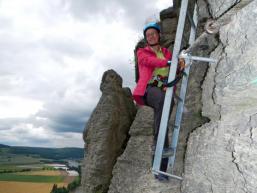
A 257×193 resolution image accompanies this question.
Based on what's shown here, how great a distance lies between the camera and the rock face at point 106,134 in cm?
1213

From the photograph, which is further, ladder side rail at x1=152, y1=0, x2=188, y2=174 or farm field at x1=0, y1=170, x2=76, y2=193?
farm field at x1=0, y1=170, x2=76, y2=193

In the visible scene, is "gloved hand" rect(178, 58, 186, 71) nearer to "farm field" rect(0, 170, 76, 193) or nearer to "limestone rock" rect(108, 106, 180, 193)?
"limestone rock" rect(108, 106, 180, 193)

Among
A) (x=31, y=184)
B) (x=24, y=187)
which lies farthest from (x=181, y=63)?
(x=31, y=184)

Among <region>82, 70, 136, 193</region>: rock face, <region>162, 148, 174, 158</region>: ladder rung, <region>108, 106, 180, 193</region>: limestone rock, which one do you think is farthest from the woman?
<region>82, 70, 136, 193</region>: rock face

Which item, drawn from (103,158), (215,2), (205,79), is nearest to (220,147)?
(205,79)

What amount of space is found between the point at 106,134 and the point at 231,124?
860 centimetres

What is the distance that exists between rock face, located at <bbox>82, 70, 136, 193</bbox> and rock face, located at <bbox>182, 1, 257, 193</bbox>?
290 inches

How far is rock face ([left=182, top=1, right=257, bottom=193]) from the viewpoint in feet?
13.5

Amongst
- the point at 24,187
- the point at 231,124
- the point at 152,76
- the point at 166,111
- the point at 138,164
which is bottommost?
the point at 24,187

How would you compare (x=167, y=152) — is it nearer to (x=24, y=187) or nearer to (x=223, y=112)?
(x=223, y=112)

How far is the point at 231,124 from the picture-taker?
14.5 feet

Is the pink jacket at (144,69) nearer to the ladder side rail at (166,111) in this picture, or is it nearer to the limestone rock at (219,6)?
the ladder side rail at (166,111)

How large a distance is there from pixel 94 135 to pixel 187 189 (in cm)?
824

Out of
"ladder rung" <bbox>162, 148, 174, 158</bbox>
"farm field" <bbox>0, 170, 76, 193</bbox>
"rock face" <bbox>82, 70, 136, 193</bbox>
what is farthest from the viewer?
"farm field" <bbox>0, 170, 76, 193</bbox>
